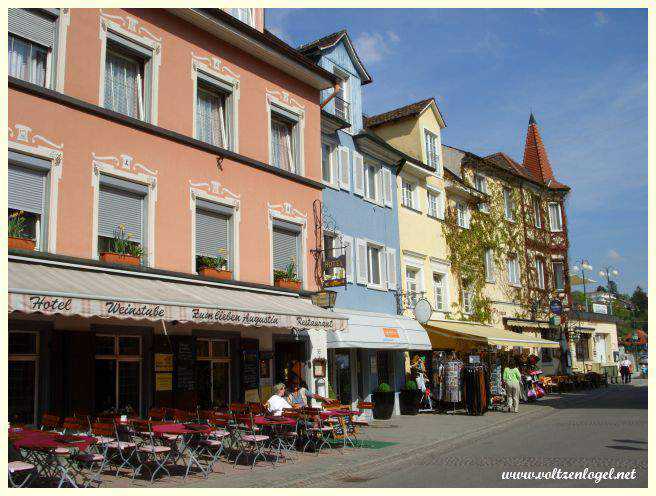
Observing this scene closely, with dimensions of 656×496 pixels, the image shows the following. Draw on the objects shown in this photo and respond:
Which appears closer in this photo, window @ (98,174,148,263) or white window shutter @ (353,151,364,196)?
window @ (98,174,148,263)

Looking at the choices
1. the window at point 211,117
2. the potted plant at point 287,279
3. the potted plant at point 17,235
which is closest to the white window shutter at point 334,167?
the potted plant at point 287,279

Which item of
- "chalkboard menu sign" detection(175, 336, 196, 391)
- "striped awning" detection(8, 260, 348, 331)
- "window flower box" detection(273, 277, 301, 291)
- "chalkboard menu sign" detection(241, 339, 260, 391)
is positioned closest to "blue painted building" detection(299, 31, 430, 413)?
"window flower box" detection(273, 277, 301, 291)

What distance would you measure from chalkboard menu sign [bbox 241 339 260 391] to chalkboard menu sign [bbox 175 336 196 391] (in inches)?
Result: 70.8

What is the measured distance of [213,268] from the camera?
15.5 m

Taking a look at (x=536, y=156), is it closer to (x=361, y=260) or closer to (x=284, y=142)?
(x=361, y=260)

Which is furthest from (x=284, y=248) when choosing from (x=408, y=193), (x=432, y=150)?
(x=432, y=150)

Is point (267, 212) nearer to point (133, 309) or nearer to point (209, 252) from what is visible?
Result: point (209, 252)

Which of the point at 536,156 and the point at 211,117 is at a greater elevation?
the point at 536,156

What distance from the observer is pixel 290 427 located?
1376cm

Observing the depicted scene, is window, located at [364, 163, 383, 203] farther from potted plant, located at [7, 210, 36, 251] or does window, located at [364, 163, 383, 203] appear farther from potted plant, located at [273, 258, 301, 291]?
potted plant, located at [7, 210, 36, 251]

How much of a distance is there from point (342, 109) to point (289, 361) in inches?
372

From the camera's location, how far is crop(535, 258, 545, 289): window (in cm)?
3770

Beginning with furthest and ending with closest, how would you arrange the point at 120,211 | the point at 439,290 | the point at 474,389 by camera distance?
the point at 439,290, the point at 474,389, the point at 120,211

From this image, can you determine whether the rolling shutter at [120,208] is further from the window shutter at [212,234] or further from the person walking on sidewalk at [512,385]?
the person walking on sidewalk at [512,385]
